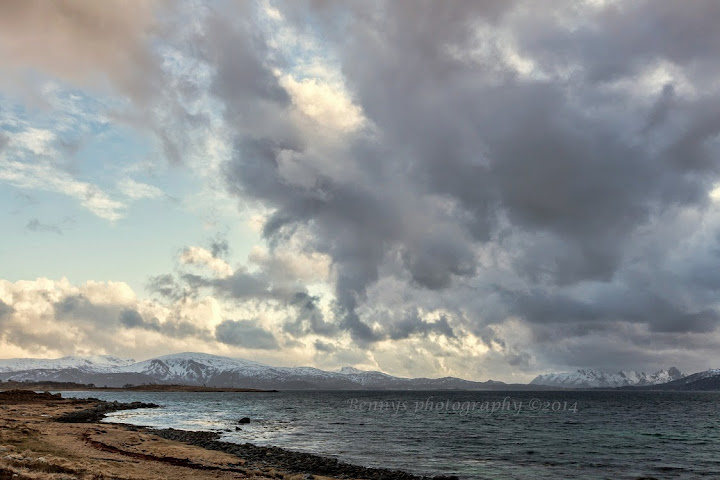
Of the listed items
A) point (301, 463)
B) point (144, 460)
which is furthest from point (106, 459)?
point (301, 463)

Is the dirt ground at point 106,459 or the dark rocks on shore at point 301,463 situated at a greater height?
the dirt ground at point 106,459

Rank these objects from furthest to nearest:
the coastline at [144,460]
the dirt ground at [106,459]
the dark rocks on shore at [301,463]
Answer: the dark rocks on shore at [301,463] → the coastline at [144,460] → the dirt ground at [106,459]

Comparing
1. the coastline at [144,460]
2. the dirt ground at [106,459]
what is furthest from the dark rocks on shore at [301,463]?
the dirt ground at [106,459]

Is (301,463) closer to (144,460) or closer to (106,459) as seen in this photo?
(144,460)

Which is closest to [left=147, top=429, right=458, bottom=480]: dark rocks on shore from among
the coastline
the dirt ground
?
the coastline

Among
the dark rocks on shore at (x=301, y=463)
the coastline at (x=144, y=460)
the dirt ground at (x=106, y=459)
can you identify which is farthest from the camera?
the dark rocks on shore at (x=301, y=463)

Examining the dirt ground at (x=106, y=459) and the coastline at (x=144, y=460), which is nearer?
the dirt ground at (x=106, y=459)

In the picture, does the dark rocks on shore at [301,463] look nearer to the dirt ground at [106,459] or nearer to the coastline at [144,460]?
the coastline at [144,460]

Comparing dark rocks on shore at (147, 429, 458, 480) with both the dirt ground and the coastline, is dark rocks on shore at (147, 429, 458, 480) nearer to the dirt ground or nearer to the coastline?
the coastline

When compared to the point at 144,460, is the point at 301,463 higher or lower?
lower

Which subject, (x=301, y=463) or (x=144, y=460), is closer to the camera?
(x=144, y=460)

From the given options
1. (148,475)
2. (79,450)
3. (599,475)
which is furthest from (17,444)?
(599,475)

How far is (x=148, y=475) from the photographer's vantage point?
34625 millimetres

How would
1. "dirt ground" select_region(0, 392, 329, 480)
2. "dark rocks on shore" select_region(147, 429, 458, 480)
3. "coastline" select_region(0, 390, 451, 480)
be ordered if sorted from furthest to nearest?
"dark rocks on shore" select_region(147, 429, 458, 480) < "coastline" select_region(0, 390, 451, 480) < "dirt ground" select_region(0, 392, 329, 480)
